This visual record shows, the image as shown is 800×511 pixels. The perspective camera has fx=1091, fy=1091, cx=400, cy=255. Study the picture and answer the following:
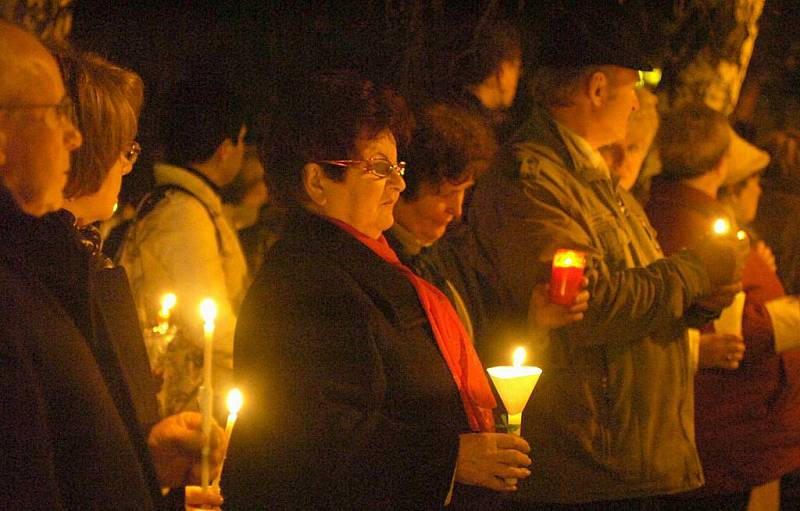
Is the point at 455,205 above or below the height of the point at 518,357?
above

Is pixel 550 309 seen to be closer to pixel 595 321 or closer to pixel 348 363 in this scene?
pixel 595 321

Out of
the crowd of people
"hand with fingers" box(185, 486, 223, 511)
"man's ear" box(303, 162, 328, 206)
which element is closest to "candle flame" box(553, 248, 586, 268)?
the crowd of people

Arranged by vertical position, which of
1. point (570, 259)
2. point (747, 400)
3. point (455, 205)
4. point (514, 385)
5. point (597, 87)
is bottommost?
point (514, 385)

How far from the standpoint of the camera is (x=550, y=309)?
3.67 metres

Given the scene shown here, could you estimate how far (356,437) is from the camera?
264cm

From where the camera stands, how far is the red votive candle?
11.3 ft

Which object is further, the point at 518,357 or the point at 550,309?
the point at 550,309

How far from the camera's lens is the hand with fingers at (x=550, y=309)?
11.8 ft

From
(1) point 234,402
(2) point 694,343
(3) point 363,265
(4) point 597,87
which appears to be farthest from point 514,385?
(2) point 694,343

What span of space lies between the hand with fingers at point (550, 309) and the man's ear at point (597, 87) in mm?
Answer: 805

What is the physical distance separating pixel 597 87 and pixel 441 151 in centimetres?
74

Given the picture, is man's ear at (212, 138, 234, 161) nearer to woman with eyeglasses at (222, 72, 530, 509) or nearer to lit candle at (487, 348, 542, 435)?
woman with eyeglasses at (222, 72, 530, 509)

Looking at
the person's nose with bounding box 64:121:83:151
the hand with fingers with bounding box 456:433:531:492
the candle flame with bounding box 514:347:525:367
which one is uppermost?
the person's nose with bounding box 64:121:83:151

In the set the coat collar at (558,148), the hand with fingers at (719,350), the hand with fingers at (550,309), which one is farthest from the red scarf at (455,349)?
the hand with fingers at (719,350)
